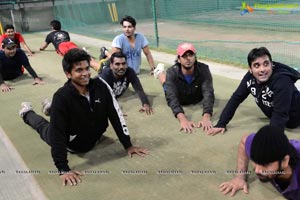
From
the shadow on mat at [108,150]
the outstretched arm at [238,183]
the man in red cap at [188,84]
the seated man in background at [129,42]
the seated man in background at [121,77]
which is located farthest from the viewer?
the seated man in background at [129,42]

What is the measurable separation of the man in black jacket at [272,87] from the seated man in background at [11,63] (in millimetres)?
3721

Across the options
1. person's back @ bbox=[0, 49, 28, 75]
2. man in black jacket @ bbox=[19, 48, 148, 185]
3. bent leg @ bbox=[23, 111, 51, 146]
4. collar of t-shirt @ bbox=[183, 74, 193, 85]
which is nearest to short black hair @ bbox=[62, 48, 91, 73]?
man in black jacket @ bbox=[19, 48, 148, 185]

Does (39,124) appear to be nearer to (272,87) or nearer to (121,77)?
(121,77)

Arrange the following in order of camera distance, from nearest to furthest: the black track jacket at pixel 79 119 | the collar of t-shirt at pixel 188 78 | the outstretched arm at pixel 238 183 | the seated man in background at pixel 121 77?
the outstretched arm at pixel 238 183 → the black track jacket at pixel 79 119 → the collar of t-shirt at pixel 188 78 → the seated man in background at pixel 121 77

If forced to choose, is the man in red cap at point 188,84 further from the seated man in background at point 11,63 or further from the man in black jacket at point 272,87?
the seated man in background at point 11,63

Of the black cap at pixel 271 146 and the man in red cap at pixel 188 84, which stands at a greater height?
the black cap at pixel 271 146

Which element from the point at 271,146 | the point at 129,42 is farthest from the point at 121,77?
the point at 271,146

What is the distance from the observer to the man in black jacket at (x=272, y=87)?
10.1 feet

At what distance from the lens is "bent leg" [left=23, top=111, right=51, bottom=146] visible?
343cm

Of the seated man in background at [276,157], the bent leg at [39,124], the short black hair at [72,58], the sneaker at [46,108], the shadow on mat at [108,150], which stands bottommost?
the shadow on mat at [108,150]

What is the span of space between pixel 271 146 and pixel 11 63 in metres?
5.30

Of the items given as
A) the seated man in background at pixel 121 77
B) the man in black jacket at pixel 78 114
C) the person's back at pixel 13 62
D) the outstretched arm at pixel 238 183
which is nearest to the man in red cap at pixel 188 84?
the seated man in background at pixel 121 77

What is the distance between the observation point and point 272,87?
3.16 m

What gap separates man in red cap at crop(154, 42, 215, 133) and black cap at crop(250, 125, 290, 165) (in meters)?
1.98
